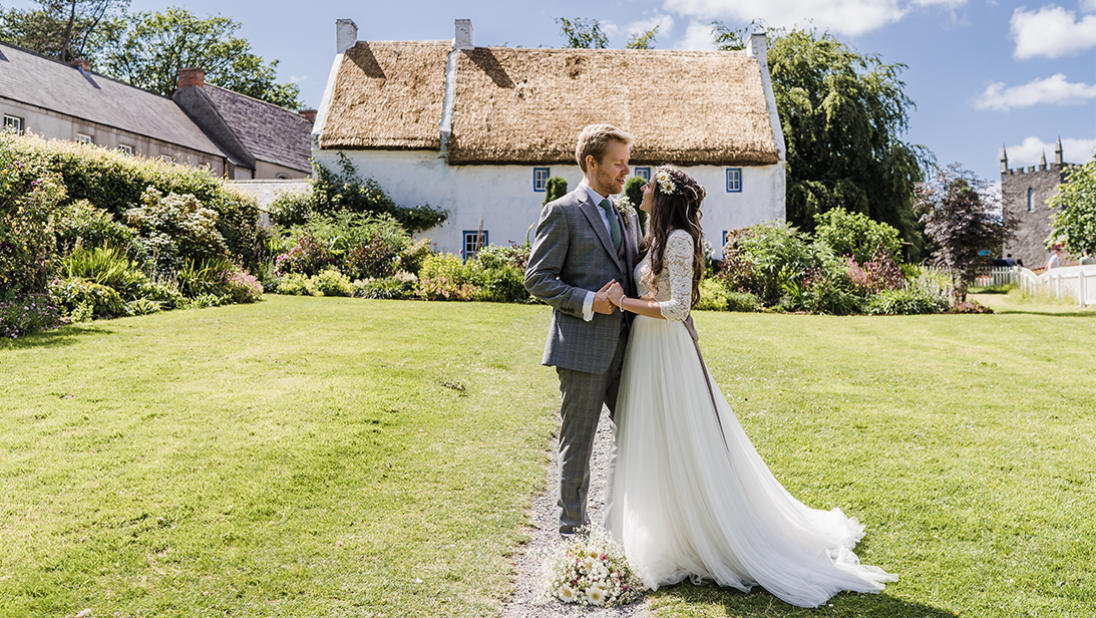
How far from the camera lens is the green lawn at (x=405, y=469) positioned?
337 cm

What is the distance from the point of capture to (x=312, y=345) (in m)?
8.74

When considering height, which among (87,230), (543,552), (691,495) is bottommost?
(543,552)

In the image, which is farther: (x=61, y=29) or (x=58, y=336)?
(x=61, y=29)

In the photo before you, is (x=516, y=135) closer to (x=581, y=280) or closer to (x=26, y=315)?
(x=26, y=315)

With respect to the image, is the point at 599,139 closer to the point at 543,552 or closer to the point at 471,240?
the point at 543,552

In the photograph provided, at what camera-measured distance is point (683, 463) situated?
3463 mm

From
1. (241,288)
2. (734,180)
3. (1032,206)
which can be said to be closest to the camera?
(241,288)

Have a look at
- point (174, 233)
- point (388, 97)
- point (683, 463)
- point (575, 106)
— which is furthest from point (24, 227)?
point (575, 106)

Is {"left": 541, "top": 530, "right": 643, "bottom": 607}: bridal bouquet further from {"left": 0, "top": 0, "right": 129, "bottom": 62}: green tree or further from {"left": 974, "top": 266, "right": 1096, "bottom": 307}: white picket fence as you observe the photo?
{"left": 0, "top": 0, "right": 129, "bottom": 62}: green tree

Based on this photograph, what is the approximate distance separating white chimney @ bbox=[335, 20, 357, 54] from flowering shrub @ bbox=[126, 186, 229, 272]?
476 inches

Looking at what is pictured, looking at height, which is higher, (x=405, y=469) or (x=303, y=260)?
(x=303, y=260)

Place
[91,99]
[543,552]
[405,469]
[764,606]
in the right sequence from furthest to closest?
[91,99], [405,469], [543,552], [764,606]

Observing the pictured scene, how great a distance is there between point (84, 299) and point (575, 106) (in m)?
15.6

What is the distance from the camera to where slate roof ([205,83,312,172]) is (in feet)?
105
